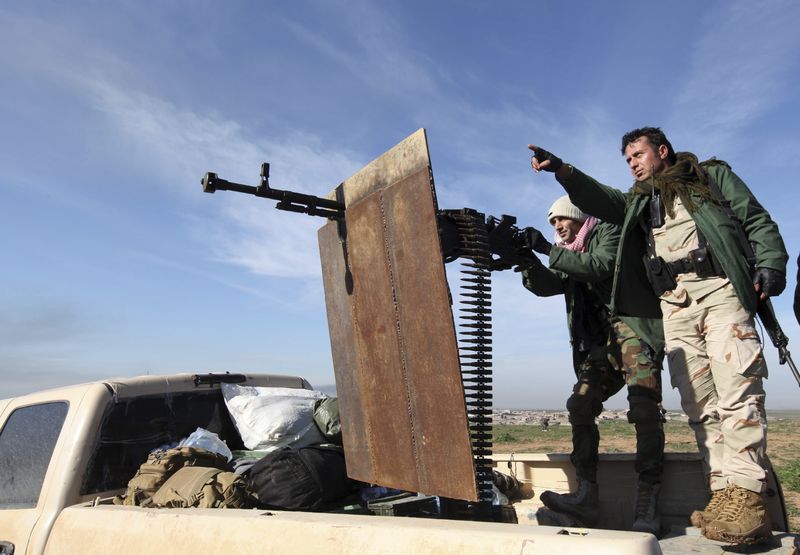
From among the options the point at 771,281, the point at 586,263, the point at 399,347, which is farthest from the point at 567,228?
the point at 399,347

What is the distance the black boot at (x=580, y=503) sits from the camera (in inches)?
121

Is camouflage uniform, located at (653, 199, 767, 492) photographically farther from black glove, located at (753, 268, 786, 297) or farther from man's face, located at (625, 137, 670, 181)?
man's face, located at (625, 137, 670, 181)

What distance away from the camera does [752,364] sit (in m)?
2.47

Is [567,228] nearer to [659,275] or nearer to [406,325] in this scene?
[659,275]

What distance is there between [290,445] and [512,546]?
2.17 m

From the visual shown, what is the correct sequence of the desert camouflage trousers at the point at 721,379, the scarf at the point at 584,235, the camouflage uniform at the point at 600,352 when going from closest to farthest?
the desert camouflage trousers at the point at 721,379, the camouflage uniform at the point at 600,352, the scarf at the point at 584,235

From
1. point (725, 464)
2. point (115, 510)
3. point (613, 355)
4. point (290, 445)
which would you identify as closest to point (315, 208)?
point (290, 445)

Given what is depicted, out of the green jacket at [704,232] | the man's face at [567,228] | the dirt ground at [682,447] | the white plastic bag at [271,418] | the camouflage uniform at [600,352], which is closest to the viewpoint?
the green jacket at [704,232]

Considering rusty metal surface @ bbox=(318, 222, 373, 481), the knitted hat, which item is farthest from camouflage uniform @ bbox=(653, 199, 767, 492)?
rusty metal surface @ bbox=(318, 222, 373, 481)

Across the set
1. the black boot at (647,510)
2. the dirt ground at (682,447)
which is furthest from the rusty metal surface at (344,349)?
the dirt ground at (682,447)

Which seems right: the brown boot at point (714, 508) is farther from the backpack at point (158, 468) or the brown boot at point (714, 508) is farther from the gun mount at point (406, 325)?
the backpack at point (158, 468)

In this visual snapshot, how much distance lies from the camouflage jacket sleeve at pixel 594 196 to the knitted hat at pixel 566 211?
59 cm

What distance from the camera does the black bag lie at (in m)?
2.66

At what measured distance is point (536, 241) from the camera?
3.34m
